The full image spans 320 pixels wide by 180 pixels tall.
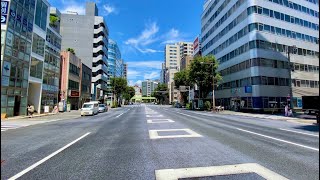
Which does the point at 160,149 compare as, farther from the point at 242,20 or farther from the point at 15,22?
the point at 242,20

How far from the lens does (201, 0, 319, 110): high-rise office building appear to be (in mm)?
49250

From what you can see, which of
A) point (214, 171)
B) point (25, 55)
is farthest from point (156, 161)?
point (25, 55)

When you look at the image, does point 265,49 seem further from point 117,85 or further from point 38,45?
point 117,85

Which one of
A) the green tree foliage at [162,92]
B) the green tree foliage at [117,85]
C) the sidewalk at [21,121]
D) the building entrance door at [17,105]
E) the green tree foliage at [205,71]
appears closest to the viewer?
the sidewalk at [21,121]

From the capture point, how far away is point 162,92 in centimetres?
15012

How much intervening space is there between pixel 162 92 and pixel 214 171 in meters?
144

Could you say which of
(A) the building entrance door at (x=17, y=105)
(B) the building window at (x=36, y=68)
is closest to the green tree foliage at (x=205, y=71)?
(B) the building window at (x=36, y=68)

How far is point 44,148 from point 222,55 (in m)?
61.5

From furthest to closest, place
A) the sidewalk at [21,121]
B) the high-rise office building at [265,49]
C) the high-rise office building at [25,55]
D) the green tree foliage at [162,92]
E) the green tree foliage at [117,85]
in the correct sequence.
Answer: the green tree foliage at [162,92]
the green tree foliage at [117,85]
the high-rise office building at [265,49]
the high-rise office building at [25,55]
the sidewalk at [21,121]

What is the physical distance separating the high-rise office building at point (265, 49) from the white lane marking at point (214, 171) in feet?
140

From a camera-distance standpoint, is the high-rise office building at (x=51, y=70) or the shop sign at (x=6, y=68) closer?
the shop sign at (x=6, y=68)

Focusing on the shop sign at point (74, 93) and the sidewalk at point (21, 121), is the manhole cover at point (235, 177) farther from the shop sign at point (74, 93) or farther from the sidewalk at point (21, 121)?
the shop sign at point (74, 93)

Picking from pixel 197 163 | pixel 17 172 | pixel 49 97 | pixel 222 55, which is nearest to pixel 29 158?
pixel 17 172

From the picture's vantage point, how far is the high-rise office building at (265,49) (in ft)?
162
